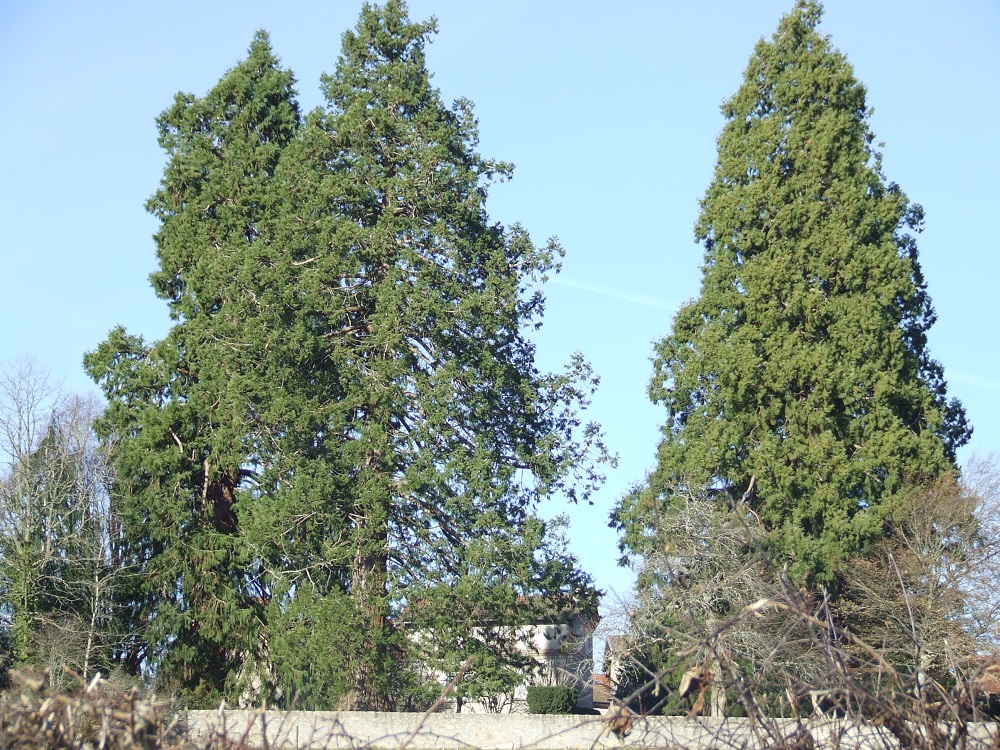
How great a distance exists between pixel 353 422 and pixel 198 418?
14.7 ft

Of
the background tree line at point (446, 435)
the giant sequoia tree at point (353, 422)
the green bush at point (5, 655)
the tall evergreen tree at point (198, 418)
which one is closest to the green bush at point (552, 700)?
the background tree line at point (446, 435)

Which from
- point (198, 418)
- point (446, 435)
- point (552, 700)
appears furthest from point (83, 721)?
point (552, 700)

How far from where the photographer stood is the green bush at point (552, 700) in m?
26.4

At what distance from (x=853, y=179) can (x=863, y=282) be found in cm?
246

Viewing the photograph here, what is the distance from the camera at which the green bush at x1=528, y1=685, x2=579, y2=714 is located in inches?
1038

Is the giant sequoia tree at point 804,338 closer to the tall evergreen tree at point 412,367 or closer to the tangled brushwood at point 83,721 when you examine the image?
the tall evergreen tree at point 412,367

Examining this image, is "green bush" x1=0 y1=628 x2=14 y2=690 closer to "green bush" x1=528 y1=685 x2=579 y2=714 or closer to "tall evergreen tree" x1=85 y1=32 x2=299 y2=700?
"tall evergreen tree" x1=85 y1=32 x2=299 y2=700

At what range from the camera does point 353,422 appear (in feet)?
77.2

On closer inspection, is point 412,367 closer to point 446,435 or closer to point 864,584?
point 446,435

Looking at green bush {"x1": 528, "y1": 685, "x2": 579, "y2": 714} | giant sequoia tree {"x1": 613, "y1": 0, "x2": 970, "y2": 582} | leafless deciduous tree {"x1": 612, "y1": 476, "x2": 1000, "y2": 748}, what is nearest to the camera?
leafless deciduous tree {"x1": 612, "y1": 476, "x2": 1000, "y2": 748}

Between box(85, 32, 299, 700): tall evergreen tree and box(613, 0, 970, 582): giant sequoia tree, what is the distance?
8811 millimetres

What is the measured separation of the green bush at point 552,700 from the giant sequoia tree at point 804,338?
4.34 m

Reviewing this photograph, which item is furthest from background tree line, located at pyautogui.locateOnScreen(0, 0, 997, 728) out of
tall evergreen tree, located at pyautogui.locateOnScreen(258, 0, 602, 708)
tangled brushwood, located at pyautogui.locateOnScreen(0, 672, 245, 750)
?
tangled brushwood, located at pyautogui.locateOnScreen(0, 672, 245, 750)

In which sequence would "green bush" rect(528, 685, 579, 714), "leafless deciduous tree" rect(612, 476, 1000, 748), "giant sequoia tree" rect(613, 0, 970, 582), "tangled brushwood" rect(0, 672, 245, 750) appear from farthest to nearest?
"green bush" rect(528, 685, 579, 714) → "giant sequoia tree" rect(613, 0, 970, 582) → "leafless deciduous tree" rect(612, 476, 1000, 748) → "tangled brushwood" rect(0, 672, 245, 750)
